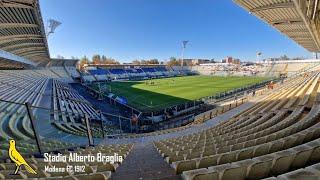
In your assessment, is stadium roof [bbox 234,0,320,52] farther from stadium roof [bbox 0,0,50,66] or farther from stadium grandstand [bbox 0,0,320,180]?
stadium roof [bbox 0,0,50,66]

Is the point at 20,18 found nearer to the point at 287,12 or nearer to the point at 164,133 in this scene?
the point at 164,133

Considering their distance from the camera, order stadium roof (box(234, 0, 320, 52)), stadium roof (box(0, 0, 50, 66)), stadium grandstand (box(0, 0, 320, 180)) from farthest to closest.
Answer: stadium roof (box(0, 0, 50, 66)), stadium roof (box(234, 0, 320, 52)), stadium grandstand (box(0, 0, 320, 180))

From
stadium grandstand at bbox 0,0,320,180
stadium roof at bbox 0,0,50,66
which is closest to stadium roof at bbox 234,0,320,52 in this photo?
stadium grandstand at bbox 0,0,320,180

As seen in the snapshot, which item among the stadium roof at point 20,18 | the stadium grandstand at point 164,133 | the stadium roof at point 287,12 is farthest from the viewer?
the stadium roof at point 20,18

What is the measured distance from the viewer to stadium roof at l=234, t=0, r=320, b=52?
10523 mm

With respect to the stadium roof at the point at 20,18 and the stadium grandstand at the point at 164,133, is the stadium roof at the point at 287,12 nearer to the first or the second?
the stadium grandstand at the point at 164,133

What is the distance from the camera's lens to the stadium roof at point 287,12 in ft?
34.5

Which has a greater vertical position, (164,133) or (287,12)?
(287,12)

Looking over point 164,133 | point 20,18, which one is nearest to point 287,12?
point 164,133

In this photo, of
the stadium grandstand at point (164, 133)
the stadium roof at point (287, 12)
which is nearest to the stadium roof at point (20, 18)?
the stadium grandstand at point (164, 133)

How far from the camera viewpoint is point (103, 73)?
71.5 m

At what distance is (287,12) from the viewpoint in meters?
14.4

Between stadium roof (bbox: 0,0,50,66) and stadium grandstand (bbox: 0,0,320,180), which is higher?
stadium roof (bbox: 0,0,50,66)

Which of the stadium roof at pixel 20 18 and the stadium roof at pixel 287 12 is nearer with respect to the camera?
the stadium roof at pixel 287 12
